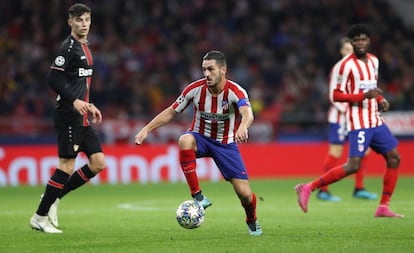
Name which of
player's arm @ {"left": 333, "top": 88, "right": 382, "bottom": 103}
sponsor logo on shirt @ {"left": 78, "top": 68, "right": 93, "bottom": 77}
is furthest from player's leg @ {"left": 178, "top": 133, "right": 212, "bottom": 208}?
player's arm @ {"left": 333, "top": 88, "right": 382, "bottom": 103}

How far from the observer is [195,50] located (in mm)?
22312

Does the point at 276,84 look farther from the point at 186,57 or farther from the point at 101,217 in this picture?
the point at 101,217

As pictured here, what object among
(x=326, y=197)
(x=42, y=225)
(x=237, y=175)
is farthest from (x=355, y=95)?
(x=42, y=225)

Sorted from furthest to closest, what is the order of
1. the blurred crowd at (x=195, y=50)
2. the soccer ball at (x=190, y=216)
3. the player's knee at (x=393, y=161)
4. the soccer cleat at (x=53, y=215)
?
the blurred crowd at (x=195, y=50), the player's knee at (x=393, y=161), the soccer cleat at (x=53, y=215), the soccer ball at (x=190, y=216)

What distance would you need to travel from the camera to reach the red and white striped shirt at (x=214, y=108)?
329 inches

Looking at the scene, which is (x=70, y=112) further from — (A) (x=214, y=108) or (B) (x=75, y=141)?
(A) (x=214, y=108)

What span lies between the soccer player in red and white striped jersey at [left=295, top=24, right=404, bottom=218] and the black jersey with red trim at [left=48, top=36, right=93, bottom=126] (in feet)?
9.22

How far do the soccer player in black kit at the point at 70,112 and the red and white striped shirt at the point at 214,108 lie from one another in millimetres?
1101

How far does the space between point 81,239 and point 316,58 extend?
15368mm

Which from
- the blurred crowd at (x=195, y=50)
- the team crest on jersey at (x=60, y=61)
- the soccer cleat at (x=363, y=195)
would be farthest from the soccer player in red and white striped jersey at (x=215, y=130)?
the blurred crowd at (x=195, y=50)

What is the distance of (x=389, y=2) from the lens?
84.0 feet

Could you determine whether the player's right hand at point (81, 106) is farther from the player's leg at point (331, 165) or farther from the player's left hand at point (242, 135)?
the player's leg at point (331, 165)

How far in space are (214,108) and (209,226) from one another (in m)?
1.56

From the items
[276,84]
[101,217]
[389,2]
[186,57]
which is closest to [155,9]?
[186,57]
